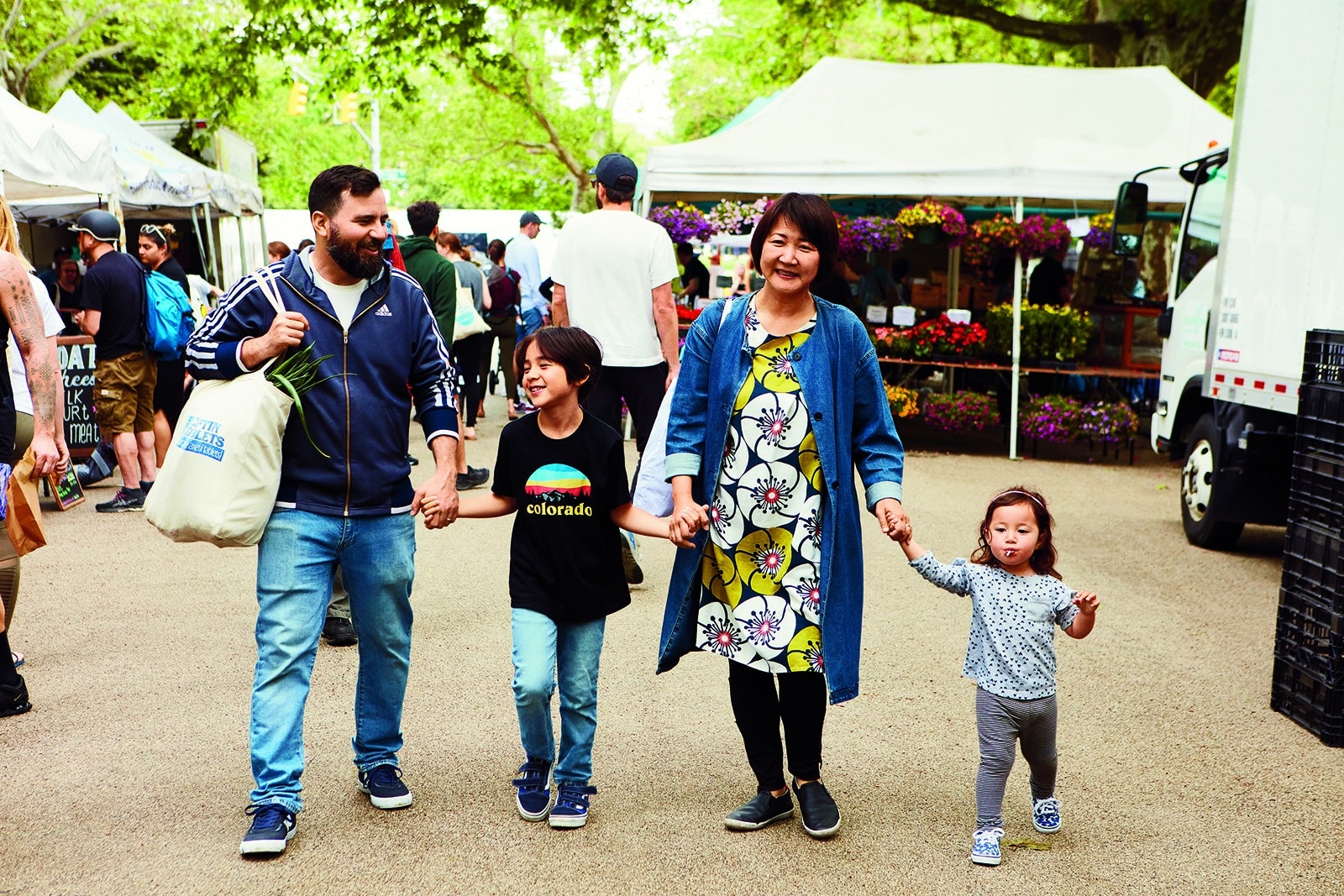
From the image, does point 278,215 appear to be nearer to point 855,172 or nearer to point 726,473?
point 855,172

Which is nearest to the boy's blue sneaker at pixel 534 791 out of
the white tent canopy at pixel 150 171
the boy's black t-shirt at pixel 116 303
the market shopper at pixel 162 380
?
the boy's black t-shirt at pixel 116 303

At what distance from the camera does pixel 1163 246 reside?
1816 centimetres

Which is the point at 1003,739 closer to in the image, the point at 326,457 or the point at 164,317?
the point at 326,457

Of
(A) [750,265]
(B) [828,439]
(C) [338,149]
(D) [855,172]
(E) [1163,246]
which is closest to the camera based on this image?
(B) [828,439]

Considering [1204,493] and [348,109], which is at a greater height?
[348,109]

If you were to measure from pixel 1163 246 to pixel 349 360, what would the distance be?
16.5 meters

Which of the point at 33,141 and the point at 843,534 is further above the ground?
the point at 33,141

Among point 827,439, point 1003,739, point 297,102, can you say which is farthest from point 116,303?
point 297,102

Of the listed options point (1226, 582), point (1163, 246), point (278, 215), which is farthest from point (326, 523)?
point (278, 215)

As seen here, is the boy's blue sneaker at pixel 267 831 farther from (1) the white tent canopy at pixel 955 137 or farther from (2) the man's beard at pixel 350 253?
(1) the white tent canopy at pixel 955 137

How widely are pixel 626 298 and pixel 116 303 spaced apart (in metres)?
4.29

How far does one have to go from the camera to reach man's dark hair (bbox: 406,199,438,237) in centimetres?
855

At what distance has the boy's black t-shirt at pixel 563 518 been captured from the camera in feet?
12.6

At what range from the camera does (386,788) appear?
4.01 meters
